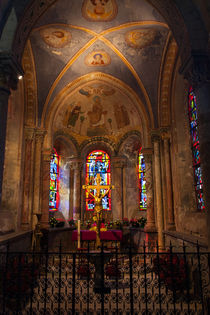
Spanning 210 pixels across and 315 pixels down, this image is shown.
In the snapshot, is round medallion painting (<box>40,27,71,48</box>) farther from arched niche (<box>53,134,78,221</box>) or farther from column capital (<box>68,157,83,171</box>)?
column capital (<box>68,157,83,171</box>)

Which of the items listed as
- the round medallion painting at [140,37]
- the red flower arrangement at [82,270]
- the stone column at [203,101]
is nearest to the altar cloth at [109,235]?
the red flower arrangement at [82,270]

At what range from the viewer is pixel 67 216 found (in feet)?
51.4

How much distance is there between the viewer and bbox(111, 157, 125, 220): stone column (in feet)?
50.7

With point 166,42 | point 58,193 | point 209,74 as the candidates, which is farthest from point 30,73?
point 209,74

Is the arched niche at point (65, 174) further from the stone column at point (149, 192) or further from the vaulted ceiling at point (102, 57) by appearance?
the stone column at point (149, 192)

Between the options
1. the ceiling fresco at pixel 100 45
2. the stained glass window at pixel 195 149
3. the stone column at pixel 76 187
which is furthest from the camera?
the stone column at pixel 76 187

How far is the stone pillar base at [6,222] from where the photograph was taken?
364 inches

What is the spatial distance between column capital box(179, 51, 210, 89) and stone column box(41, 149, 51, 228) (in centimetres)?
840

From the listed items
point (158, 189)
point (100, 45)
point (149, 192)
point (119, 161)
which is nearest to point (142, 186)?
point (119, 161)

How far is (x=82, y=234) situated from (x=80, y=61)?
818 centimetres

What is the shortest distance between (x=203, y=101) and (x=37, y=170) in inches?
332

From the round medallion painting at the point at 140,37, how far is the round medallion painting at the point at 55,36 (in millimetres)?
2549

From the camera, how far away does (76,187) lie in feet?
52.2

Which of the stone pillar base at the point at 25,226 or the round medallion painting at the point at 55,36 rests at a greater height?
the round medallion painting at the point at 55,36
